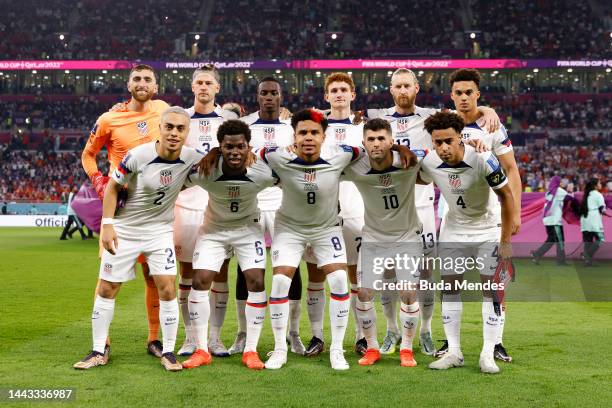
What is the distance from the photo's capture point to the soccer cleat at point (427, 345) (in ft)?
21.7

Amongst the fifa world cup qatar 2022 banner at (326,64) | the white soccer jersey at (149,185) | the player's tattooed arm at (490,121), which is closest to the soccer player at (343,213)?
the player's tattooed arm at (490,121)

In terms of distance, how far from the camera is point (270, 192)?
274 inches

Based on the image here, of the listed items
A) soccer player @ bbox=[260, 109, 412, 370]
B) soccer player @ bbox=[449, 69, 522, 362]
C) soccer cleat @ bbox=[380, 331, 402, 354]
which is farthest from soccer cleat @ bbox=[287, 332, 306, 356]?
soccer player @ bbox=[449, 69, 522, 362]

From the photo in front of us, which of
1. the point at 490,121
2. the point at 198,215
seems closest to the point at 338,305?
the point at 198,215

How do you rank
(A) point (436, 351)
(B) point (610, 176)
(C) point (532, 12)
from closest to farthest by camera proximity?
1. (A) point (436, 351)
2. (B) point (610, 176)
3. (C) point (532, 12)

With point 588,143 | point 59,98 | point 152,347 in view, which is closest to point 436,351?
point 152,347

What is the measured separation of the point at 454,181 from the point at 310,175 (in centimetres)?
122

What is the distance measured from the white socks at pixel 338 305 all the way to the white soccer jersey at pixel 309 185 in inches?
18.1

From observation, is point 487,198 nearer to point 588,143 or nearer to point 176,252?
point 176,252

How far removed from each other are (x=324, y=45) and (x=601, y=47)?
17063mm

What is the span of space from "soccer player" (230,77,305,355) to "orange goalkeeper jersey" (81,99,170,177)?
0.96 m

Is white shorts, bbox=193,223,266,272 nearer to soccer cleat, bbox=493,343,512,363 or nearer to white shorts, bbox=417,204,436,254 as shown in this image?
→ white shorts, bbox=417,204,436,254

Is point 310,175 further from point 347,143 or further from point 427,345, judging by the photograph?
point 427,345

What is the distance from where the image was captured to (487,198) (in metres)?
6.08
